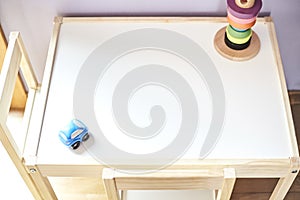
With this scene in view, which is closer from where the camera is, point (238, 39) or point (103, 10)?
point (238, 39)

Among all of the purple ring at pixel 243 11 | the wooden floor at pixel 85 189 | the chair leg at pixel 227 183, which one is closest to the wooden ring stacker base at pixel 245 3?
the purple ring at pixel 243 11

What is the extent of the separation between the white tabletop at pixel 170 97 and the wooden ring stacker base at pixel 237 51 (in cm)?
1

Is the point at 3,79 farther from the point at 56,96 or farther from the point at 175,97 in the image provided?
the point at 175,97

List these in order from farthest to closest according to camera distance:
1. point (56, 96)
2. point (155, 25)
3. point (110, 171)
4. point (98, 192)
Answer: point (98, 192) < point (155, 25) < point (56, 96) < point (110, 171)

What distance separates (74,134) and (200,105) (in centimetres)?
31

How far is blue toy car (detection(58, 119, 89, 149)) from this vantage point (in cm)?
113

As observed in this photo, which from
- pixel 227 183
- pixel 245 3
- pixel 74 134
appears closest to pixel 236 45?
pixel 245 3

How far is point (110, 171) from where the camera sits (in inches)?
44.4

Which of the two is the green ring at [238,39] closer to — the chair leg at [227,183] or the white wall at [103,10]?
the white wall at [103,10]

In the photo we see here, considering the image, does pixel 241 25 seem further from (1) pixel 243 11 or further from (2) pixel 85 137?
(2) pixel 85 137

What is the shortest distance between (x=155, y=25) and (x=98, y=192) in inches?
21.9

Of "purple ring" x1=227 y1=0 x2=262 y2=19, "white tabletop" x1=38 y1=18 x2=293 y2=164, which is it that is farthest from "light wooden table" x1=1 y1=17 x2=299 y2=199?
"purple ring" x1=227 y1=0 x2=262 y2=19

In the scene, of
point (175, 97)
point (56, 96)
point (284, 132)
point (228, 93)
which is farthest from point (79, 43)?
point (284, 132)

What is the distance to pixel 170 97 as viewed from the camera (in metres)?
1.22
